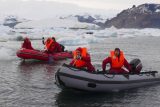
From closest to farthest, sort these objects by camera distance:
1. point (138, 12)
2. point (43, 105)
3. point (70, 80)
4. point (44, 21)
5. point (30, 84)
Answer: point (43, 105) → point (70, 80) → point (30, 84) → point (44, 21) → point (138, 12)

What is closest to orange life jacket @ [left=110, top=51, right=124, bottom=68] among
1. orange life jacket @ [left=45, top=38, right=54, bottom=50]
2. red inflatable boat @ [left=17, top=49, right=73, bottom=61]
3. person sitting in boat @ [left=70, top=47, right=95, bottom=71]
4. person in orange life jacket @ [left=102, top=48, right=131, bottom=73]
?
person in orange life jacket @ [left=102, top=48, right=131, bottom=73]

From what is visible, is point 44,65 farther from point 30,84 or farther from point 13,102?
point 13,102

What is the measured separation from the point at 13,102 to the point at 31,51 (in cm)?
787

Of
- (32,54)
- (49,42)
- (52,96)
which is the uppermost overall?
→ (49,42)

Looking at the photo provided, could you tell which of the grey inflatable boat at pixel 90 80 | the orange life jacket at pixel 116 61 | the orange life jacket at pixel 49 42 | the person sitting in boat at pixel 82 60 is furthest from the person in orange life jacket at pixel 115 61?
the orange life jacket at pixel 49 42

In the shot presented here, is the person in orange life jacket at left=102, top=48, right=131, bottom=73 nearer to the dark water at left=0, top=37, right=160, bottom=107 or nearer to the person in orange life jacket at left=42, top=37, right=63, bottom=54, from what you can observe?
the dark water at left=0, top=37, right=160, bottom=107

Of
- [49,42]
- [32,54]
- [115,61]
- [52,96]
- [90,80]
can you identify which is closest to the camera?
[90,80]

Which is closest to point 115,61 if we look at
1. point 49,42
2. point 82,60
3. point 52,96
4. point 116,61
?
point 116,61

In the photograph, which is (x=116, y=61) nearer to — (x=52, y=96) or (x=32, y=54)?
(x=52, y=96)

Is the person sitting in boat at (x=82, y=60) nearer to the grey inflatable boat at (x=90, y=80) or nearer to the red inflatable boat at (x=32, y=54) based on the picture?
the grey inflatable boat at (x=90, y=80)

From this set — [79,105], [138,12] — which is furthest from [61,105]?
[138,12]

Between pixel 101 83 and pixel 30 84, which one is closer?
pixel 101 83

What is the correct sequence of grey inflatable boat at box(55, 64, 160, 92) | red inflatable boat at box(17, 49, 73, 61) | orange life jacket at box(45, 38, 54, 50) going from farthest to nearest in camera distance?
1. orange life jacket at box(45, 38, 54, 50)
2. red inflatable boat at box(17, 49, 73, 61)
3. grey inflatable boat at box(55, 64, 160, 92)

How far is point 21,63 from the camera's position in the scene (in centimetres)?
1616
